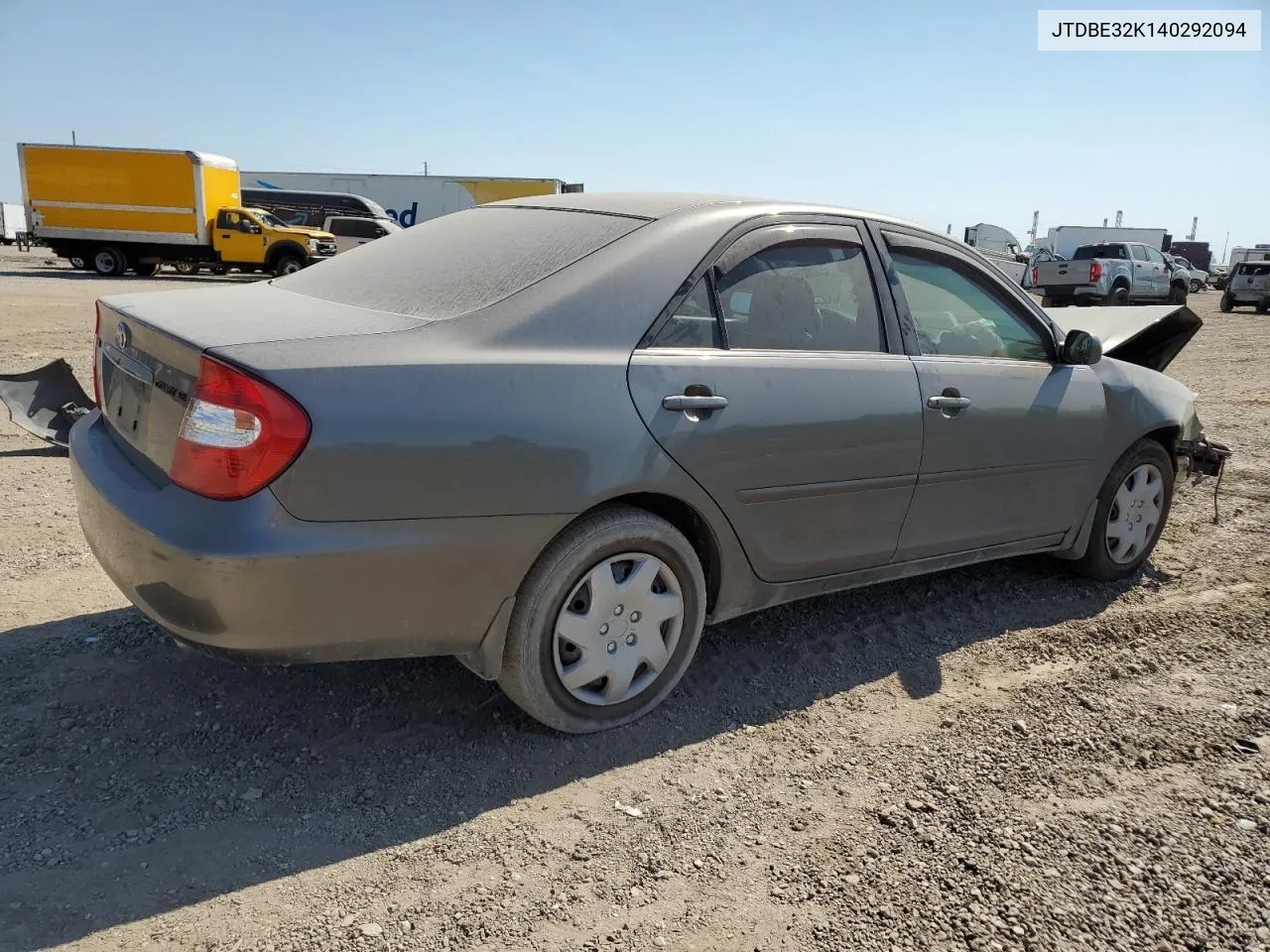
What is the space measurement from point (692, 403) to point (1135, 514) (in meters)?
2.78

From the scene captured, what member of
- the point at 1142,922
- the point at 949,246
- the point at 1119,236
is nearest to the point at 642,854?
the point at 1142,922

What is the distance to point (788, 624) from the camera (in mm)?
3922

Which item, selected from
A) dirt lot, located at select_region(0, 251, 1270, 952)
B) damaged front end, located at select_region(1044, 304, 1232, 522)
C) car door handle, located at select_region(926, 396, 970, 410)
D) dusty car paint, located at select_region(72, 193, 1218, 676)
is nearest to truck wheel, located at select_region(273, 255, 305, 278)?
dirt lot, located at select_region(0, 251, 1270, 952)

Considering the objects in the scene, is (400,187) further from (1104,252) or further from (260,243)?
(1104,252)

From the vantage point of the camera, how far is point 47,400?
581 cm

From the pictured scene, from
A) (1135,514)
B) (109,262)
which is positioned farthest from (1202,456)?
(109,262)

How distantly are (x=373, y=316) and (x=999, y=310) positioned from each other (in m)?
2.55

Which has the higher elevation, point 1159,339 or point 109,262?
point 109,262

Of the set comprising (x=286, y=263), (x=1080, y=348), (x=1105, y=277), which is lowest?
(x=1080, y=348)

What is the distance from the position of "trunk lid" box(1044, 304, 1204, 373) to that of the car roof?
68.2 inches

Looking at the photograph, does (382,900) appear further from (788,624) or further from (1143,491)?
(1143,491)

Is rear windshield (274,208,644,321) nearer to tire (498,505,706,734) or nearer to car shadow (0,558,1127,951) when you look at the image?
tire (498,505,706,734)

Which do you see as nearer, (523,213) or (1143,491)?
(523,213)

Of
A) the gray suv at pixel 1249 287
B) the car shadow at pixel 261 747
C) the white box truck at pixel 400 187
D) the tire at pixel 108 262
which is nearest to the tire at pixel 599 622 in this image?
the car shadow at pixel 261 747
